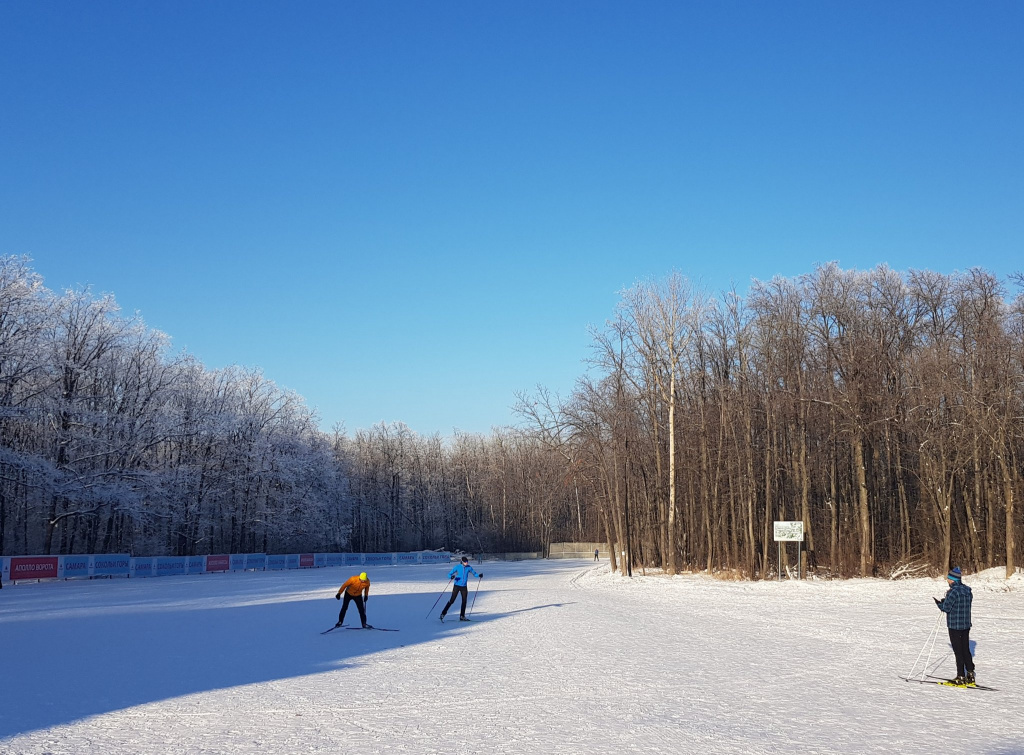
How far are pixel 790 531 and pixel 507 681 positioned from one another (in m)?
23.9

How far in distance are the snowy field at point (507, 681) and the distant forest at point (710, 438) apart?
10336 millimetres

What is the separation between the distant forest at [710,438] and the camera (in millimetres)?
33875

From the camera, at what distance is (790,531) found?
33156 millimetres

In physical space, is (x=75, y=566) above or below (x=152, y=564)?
above

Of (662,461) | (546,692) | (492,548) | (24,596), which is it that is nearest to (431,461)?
(492,548)

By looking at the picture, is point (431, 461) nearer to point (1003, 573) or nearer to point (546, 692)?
point (1003, 573)

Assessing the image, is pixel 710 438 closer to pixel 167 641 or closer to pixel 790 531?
pixel 790 531

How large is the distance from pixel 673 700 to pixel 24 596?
29583 millimetres

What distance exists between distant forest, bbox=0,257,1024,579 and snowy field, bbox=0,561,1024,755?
10336 millimetres

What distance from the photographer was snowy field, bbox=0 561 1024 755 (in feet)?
28.9

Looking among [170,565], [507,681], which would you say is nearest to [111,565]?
[170,565]

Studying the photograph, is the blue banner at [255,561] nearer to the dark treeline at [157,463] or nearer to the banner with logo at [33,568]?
the dark treeline at [157,463]

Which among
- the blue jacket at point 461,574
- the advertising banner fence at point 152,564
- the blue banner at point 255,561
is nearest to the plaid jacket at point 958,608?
the blue jacket at point 461,574

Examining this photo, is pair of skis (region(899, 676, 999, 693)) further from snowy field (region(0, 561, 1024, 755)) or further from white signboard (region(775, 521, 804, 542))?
white signboard (region(775, 521, 804, 542))
